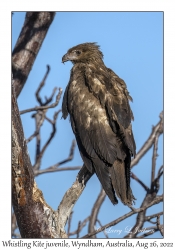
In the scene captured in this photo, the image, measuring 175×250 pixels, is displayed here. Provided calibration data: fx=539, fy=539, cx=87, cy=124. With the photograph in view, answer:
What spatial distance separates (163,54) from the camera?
23.0 feet

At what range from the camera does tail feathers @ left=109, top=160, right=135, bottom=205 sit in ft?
21.0

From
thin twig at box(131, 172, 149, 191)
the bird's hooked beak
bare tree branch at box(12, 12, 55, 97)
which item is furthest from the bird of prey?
bare tree branch at box(12, 12, 55, 97)

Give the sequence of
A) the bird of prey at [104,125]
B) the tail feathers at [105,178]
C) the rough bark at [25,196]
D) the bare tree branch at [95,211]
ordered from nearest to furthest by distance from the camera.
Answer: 1. the rough bark at [25,196]
2. the tail feathers at [105,178]
3. the bird of prey at [104,125]
4. the bare tree branch at [95,211]

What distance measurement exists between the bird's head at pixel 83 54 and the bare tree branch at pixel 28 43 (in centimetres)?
88

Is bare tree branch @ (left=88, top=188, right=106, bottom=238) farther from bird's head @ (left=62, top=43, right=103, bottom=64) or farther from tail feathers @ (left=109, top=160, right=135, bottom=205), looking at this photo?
bird's head @ (left=62, top=43, right=103, bottom=64)

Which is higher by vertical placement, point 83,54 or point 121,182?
point 83,54

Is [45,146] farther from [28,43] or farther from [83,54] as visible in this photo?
[28,43]

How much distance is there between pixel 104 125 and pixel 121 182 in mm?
802

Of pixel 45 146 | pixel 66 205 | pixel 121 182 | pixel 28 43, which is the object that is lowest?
pixel 66 205

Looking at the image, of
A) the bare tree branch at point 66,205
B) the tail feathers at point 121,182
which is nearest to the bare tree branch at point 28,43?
the tail feathers at point 121,182

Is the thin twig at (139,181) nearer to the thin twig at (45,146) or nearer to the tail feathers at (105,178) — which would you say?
the tail feathers at (105,178)

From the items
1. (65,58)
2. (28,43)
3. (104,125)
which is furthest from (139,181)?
(28,43)

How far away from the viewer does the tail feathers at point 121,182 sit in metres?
6.41

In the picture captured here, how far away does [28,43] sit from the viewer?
9047 mm
